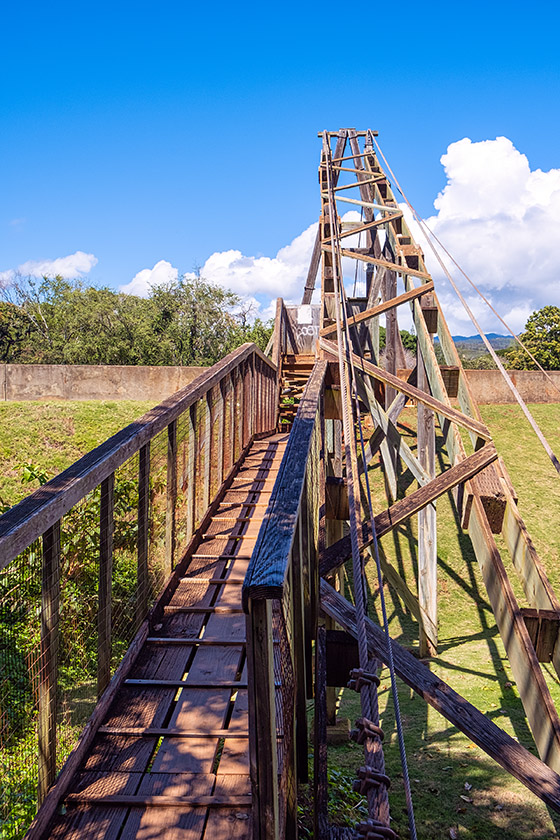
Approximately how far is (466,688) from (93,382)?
1153 cm

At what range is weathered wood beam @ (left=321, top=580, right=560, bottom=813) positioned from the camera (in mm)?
2746

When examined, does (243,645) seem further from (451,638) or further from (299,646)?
(451,638)

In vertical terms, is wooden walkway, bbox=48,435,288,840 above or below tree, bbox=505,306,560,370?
below

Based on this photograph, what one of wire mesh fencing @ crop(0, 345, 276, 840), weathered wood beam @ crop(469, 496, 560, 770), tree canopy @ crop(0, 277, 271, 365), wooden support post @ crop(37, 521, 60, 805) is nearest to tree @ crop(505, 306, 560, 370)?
tree canopy @ crop(0, 277, 271, 365)

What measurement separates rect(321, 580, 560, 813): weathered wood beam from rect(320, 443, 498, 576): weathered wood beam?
0.23 metres

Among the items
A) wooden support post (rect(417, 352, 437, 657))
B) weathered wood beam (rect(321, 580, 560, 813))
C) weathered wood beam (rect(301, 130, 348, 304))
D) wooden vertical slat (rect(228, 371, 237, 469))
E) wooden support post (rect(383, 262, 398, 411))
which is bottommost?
wooden support post (rect(417, 352, 437, 657))

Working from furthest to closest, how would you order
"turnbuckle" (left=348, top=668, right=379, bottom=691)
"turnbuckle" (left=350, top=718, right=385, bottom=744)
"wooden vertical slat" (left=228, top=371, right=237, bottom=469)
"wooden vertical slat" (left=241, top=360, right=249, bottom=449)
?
"wooden vertical slat" (left=241, top=360, right=249, bottom=449) → "wooden vertical slat" (left=228, top=371, right=237, bottom=469) → "turnbuckle" (left=348, top=668, right=379, bottom=691) → "turnbuckle" (left=350, top=718, right=385, bottom=744)

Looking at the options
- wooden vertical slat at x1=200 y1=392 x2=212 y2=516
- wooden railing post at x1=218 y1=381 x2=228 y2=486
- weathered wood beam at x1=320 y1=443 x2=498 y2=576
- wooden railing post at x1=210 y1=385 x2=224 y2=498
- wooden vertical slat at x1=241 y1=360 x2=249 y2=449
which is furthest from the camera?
wooden vertical slat at x1=241 y1=360 x2=249 y2=449

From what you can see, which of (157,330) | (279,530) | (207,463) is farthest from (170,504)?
(157,330)

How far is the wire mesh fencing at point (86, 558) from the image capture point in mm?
2340

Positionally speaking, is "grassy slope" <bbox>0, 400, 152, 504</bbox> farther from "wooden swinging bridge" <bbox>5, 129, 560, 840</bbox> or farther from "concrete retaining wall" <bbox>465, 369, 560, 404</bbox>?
"concrete retaining wall" <bbox>465, 369, 560, 404</bbox>

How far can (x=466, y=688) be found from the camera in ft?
22.1

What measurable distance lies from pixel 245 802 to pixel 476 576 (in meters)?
8.32

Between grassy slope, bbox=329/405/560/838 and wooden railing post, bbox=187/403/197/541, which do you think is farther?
wooden railing post, bbox=187/403/197/541
